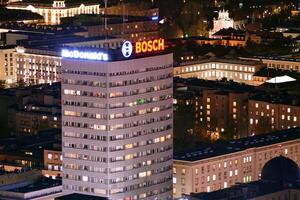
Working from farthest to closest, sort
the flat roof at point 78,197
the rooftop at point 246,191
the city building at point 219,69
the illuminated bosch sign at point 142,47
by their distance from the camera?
the city building at point 219,69 < the rooftop at point 246,191 < the illuminated bosch sign at point 142,47 < the flat roof at point 78,197

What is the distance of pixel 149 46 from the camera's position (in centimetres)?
11681

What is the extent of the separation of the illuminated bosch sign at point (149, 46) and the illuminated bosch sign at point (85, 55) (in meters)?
2.86

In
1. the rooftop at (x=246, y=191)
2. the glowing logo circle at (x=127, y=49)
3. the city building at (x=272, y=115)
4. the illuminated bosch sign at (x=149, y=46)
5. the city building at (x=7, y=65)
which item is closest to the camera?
the glowing logo circle at (x=127, y=49)

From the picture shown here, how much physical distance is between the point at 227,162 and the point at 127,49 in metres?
19.9

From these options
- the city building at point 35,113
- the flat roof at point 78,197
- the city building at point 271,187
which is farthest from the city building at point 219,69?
the flat roof at point 78,197

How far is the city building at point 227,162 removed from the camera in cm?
12738

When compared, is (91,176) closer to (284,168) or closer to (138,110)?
(138,110)

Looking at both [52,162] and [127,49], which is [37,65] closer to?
[52,162]

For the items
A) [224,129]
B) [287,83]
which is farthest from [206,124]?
[287,83]

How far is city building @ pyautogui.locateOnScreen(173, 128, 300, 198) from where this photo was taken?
12738 centimetres

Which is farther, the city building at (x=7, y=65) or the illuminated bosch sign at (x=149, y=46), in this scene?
the city building at (x=7, y=65)

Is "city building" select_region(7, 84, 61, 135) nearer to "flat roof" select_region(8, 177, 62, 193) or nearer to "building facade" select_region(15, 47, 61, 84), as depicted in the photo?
"building facade" select_region(15, 47, 61, 84)

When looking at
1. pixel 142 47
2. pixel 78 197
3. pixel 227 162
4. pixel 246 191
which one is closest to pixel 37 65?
pixel 227 162

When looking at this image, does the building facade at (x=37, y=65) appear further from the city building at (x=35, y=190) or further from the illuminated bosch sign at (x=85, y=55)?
the illuminated bosch sign at (x=85, y=55)
